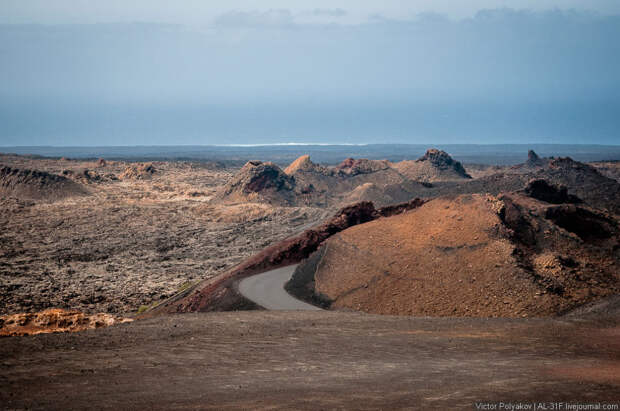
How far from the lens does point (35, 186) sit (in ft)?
246

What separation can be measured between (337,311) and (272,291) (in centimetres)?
574

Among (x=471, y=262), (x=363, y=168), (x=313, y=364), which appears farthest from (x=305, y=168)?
(x=313, y=364)

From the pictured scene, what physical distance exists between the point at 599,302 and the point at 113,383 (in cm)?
1815

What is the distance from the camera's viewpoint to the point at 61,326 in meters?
17.6

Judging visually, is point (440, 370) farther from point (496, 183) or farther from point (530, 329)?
point (496, 183)

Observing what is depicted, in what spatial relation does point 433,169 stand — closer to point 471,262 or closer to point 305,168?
point 305,168

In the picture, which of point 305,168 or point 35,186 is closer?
point 35,186

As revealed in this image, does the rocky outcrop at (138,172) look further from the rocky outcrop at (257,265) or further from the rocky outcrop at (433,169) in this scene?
the rocky outcrop at (257,265)

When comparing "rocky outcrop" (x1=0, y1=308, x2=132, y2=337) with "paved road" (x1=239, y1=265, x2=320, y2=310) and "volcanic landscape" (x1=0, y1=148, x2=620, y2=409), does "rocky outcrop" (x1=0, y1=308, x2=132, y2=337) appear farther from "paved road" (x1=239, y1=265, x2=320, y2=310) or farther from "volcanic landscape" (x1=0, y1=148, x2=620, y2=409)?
"paved road" (x1=239, y1=265, x2=320, y2=310)

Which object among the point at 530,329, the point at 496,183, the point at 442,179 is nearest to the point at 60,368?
the point at 530,329

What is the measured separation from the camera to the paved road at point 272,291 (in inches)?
958

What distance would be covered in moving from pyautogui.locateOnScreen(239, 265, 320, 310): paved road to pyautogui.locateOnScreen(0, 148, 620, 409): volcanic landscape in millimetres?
487

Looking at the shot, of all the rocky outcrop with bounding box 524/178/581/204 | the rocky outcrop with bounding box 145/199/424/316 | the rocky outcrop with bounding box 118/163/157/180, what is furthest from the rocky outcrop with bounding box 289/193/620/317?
the rocky outcrop with bounding box 118/163/157/180

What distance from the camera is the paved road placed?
2433 centimetres
